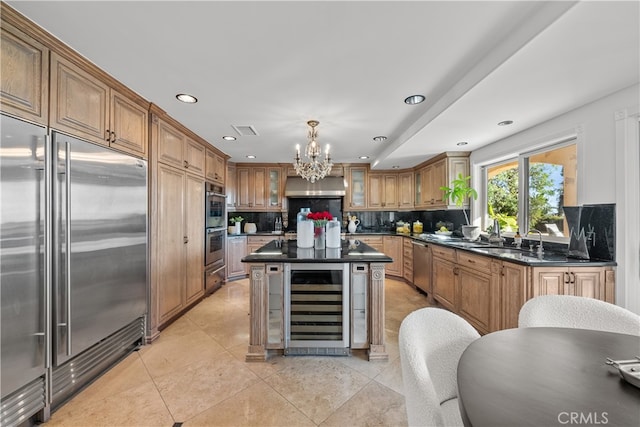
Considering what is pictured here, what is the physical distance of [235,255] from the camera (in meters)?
4.94

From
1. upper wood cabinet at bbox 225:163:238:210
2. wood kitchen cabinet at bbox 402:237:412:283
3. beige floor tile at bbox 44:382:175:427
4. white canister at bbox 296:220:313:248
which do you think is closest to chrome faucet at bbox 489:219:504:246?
wood kitchen cabinet at bbox 402:237:412:283

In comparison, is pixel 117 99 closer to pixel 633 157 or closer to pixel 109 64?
pixel 109 64

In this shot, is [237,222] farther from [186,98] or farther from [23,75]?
[23,75]

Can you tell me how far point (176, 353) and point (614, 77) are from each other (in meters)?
4.21

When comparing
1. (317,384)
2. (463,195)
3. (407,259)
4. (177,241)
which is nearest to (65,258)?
(177,241)

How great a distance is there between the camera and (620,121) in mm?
2023

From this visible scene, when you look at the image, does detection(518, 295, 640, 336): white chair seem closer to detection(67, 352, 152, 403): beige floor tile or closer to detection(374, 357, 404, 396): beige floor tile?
detection(374, 357, 404, 396): beige floor tile

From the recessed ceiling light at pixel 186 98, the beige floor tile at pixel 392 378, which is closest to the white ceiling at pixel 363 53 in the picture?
the recessed ceiling light at pixel 186 98

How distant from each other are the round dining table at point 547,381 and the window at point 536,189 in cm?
223

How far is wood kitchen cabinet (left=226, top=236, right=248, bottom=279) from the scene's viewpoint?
483 centimetres

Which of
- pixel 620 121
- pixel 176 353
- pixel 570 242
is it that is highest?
pixel 620 121

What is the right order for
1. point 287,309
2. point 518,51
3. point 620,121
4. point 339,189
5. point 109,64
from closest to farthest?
point 518,51 < point 109,64 < point 620,121 < point 287,309 < point 339,189

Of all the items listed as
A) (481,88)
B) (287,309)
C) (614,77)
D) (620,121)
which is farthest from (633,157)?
(287,309)

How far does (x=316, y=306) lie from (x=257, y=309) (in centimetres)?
53
